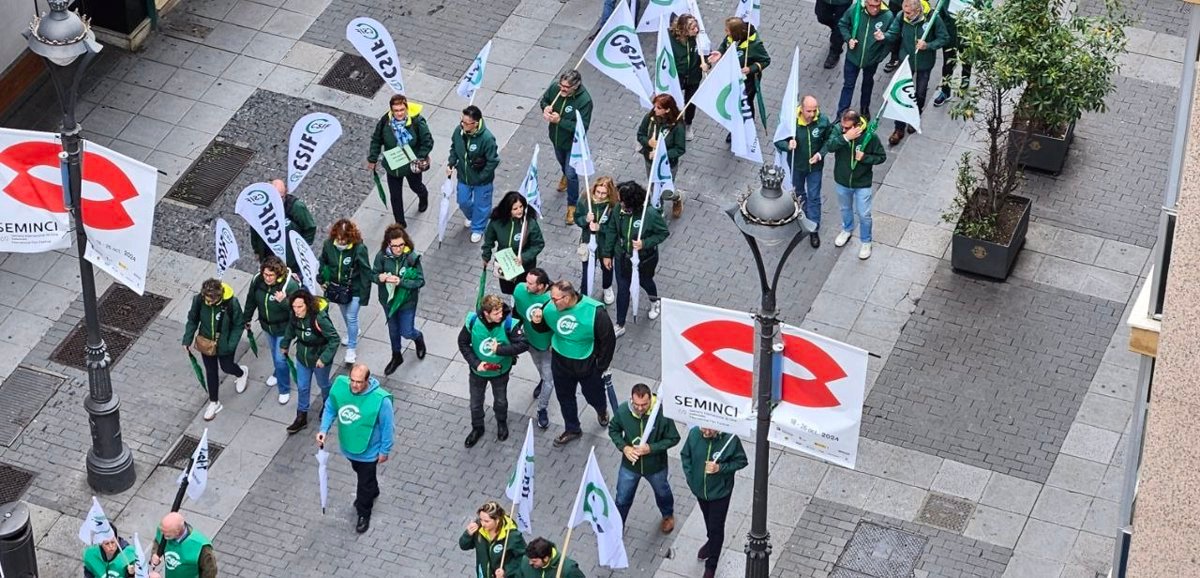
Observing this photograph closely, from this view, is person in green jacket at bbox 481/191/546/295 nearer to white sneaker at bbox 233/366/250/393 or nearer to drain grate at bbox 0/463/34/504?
white sneaker at bbox 233/366/250/393

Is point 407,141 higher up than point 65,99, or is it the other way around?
point 65,99

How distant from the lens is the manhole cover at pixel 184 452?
72.7 ft

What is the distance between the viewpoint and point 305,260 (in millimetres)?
22062

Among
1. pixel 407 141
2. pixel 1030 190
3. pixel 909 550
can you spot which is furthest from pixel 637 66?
pixel 909 550

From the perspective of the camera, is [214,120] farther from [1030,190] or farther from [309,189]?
[1030,190]

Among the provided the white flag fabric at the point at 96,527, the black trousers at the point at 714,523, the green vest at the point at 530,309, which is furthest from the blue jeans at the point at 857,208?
the white flag fabric at the point at 96,527

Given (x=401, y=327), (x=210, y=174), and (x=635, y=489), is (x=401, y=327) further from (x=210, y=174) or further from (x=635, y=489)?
(x=210, y=174)

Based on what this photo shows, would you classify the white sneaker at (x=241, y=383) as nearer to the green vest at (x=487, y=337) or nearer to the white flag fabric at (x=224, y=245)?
the white flag fabric at (x=224, y=245)

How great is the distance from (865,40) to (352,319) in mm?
6924

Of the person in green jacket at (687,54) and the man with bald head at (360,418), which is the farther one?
the person in green jacket at (687,54)

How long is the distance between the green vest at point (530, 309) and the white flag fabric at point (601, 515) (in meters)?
2.30

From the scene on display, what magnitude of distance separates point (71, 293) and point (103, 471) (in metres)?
3.13

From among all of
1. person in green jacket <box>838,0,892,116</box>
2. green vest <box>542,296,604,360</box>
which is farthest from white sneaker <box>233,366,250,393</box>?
person in green jacket <box>838,0,892,116</box>

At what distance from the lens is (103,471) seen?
2167 cm
